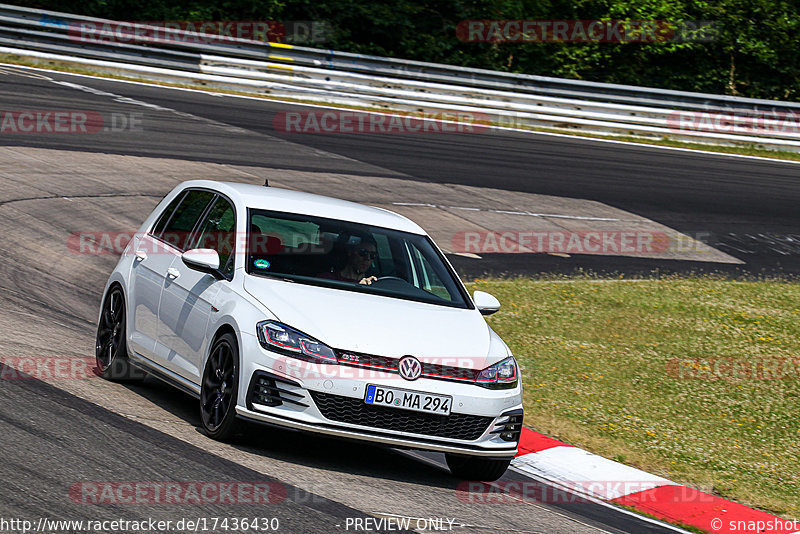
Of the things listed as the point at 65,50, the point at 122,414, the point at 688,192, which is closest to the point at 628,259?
the point at 688,192

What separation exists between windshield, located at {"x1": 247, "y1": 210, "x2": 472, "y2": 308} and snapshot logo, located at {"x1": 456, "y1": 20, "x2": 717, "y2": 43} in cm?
2549

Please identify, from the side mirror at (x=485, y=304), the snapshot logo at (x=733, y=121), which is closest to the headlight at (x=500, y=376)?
the side mirror at (x=485, y=304)

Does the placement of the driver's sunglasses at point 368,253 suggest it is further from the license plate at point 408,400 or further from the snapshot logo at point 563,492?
the snapshot logo at point 563,492

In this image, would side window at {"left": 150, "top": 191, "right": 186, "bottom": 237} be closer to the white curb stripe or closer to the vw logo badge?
the vw logo badge

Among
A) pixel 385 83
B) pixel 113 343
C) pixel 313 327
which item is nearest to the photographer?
pixel 313 327

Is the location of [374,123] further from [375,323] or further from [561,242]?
[375,323]

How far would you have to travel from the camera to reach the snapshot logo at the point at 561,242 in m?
16.8

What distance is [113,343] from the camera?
331 inches

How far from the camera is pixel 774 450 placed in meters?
8.73

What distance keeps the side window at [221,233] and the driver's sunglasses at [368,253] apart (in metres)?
0.88

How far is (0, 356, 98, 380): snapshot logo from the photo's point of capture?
7551 millimetres

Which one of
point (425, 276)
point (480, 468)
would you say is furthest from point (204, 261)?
point (480, 468)

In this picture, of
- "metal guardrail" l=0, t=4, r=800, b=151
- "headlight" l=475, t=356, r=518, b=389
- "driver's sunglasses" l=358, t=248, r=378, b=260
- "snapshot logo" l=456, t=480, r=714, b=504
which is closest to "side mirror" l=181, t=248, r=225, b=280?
"driver's sunglasses" l=358, t=248, r=378, b=260

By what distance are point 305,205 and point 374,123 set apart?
17.4 meters
